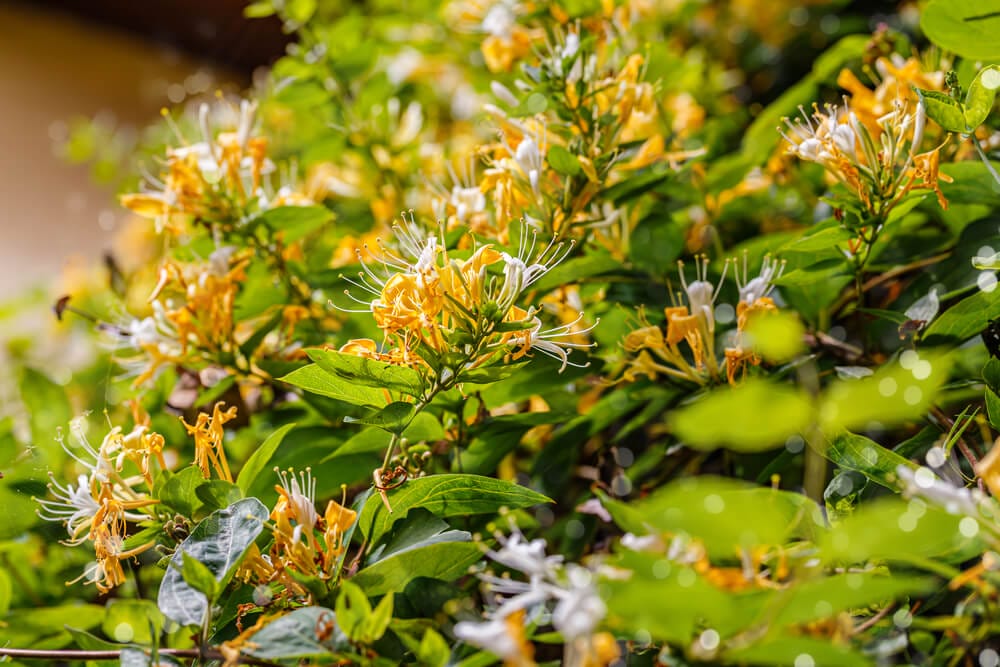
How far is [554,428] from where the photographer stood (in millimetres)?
783

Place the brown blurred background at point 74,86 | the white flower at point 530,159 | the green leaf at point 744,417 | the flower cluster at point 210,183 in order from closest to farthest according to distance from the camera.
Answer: the green leaf at point 744,417
the white flower at point 530,159
the flower cluster at point 210,183
the brown blurred background at point 74,86

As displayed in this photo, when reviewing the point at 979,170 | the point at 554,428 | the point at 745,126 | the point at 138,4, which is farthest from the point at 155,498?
the point at 138,4

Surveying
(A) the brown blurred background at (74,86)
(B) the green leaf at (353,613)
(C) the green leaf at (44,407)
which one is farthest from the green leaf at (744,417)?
(A) the brown blurred background at (74,86)

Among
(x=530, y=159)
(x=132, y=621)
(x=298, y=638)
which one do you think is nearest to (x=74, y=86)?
(x=530, y=159)

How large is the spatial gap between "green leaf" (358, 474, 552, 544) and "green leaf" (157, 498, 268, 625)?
0.07 meters

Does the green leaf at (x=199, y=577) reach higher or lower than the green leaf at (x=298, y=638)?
higher

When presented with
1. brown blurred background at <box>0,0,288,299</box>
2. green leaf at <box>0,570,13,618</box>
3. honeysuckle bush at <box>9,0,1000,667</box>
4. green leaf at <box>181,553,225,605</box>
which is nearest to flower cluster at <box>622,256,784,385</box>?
honeysuckle bush at <box>9,0,1000,667</box>

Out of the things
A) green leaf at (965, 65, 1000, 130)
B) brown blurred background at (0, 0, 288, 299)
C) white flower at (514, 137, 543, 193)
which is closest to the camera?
green leaf at (965, 65, 1000, 130)

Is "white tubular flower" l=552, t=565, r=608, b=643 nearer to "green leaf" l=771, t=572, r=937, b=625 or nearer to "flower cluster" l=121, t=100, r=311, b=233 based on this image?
"green leaf" l=771, t=572, r=937, b=625

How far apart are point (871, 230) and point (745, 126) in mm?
736

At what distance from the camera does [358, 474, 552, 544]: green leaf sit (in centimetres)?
52

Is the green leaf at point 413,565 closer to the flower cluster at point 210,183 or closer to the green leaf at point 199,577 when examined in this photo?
the green leaf at point 199,577

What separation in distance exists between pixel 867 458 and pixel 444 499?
27 cm

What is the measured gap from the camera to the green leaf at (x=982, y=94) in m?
0.51
